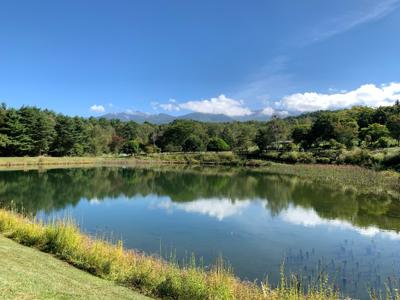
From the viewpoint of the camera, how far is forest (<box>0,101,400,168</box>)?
172 feet

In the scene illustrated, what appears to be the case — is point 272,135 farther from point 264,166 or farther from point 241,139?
point 241,139

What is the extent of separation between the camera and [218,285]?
711 centimetres

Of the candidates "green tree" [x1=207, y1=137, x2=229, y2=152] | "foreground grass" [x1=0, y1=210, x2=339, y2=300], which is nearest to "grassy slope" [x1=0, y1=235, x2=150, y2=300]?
"foreground grass" [x1=0, y1=210, x2=339, y2=300]

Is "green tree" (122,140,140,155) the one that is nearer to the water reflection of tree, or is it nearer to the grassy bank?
the grassy bank

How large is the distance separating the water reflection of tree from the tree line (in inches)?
959

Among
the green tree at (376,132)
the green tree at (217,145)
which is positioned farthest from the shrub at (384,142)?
the green tree at (217,145)

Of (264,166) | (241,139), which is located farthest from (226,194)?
(241,139)

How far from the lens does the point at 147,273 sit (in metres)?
7.97

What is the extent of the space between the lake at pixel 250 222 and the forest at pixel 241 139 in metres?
19.8

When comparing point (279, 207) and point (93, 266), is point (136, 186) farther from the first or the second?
point (93, 266)

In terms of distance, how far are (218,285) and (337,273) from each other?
18.0 ft

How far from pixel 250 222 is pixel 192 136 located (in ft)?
212

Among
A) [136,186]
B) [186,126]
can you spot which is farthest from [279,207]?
[186,126]

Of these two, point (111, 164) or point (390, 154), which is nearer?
point (390, 154)
